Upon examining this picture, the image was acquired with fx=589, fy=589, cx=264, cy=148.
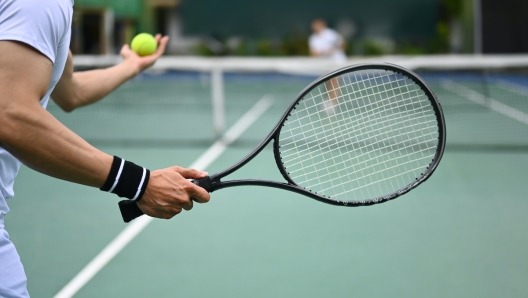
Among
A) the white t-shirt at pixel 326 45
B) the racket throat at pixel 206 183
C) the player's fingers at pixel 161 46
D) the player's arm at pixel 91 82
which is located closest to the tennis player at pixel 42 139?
the racket throat at pixel 206 183

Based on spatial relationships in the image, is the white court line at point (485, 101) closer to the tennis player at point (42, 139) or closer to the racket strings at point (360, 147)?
the racket strings at point (360, 147)

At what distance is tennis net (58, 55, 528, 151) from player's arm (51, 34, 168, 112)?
4.54 m

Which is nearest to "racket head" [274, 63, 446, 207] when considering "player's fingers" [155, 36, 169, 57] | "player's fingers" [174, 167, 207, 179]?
"player's fingers" [174, 167, 207, 179]

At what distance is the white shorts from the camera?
4.98 feet

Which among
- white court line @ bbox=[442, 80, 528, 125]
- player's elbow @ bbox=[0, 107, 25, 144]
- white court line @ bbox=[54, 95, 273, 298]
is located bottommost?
white court line @ bbox=[54, 95, 273, 298]

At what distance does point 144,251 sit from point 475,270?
5.99 feet

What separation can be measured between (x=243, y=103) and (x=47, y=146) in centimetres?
1028

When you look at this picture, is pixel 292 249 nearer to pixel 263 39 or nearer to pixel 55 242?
pixel 55 242

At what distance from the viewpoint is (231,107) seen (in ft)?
35.9

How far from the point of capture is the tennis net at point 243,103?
24.0ft

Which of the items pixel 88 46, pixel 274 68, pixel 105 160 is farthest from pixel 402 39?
pixel 105 160

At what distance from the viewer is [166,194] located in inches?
65.2

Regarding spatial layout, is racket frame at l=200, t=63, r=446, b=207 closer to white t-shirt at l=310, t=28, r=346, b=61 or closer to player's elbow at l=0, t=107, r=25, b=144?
player's elbow at l=0, t=107, r=25, b=144

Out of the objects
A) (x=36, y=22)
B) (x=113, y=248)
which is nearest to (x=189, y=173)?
(x=36, y=22)
